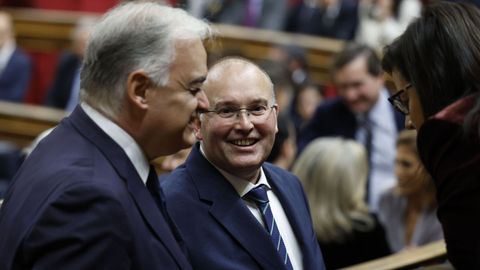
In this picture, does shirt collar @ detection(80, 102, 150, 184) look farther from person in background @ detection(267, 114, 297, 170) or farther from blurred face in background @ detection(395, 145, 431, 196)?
person in background @ detection(267, 114, 297, 170)

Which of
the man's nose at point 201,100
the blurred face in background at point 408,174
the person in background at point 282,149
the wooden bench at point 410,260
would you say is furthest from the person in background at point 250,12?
the man's nose at point 201,100

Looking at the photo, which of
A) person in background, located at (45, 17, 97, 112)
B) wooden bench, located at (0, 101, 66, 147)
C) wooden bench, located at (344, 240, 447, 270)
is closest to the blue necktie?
wooden bench, located at (344, 240, 447, 270)

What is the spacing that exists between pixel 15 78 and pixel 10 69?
3.3 inches

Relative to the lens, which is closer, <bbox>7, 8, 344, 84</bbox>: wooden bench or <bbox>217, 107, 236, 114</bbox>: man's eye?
<bbox>217, 107, 236, 114</bbox>: man's eye

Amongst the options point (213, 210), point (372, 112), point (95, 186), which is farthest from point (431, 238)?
point (95, 186)

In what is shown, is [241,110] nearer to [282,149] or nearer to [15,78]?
[282,149]

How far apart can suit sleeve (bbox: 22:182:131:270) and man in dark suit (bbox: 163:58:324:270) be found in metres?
0.44

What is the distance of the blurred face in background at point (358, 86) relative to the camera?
436 cm

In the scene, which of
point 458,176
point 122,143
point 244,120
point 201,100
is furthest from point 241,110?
point 458,176

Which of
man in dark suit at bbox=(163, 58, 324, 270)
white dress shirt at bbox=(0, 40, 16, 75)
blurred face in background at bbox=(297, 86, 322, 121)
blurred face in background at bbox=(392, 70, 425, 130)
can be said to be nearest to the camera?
blurred face in background at bbox=(392, 70, 425, 130)

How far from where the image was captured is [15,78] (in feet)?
23.6

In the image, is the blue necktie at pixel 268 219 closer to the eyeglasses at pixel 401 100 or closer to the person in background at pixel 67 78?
the eyeglasses at pixel 401 100

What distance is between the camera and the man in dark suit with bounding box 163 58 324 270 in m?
1.98

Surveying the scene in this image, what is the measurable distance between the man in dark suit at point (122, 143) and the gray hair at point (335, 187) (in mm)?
1537
